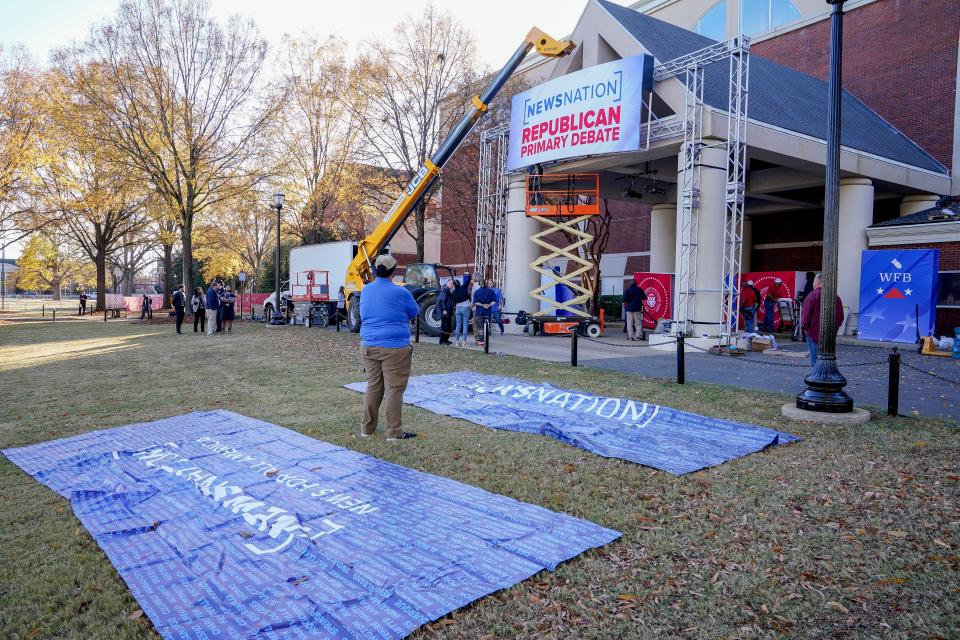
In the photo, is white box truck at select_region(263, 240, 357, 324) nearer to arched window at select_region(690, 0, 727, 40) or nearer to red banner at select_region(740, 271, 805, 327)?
red banner at select_region(740, 271, 805, 327)

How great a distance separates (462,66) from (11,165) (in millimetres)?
20760

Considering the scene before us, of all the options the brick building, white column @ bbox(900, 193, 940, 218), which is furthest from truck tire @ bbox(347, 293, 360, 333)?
white column @ bbox(900, 193, 940, 218)

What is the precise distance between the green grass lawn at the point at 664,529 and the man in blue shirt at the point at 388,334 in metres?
0.49

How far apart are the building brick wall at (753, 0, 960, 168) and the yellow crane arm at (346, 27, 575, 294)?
622 inches

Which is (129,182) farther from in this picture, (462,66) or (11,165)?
(462,66)

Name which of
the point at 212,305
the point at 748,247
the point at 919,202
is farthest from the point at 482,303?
the point at 748,247

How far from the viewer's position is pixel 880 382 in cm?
1066

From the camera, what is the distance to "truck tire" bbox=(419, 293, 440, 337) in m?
19.2

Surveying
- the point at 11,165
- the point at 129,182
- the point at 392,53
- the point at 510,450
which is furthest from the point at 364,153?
the point at 510,450

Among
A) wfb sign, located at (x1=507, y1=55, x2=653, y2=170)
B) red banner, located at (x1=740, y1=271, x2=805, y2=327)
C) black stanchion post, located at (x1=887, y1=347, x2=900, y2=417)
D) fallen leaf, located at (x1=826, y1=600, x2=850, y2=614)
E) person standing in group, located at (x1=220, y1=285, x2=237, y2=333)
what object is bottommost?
fallen leaf, located at (x1=826, y1=600, x2=850, y2=614)

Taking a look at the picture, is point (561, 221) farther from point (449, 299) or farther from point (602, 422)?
point (602, 422)

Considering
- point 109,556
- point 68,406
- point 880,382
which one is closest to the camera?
point 109,556

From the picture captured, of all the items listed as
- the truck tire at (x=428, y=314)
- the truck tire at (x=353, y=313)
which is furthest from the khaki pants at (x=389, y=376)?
the truck tire at (x=353, y=313)

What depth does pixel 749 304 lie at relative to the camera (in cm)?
2286
